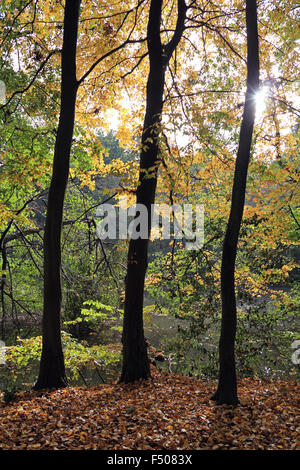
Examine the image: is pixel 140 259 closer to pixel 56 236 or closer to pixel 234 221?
pixel 56 236

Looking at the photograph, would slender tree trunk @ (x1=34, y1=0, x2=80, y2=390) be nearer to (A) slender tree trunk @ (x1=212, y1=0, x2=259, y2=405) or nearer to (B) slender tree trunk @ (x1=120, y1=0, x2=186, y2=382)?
(B) slender tree trunk @ (x1=120, y1=0, x2=186, y2=382)

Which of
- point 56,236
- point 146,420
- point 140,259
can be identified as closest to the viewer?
point 146,420

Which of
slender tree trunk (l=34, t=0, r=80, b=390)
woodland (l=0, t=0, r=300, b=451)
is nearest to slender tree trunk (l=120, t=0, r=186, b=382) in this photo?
woodland (l=0, t=0, r=300, b=451)

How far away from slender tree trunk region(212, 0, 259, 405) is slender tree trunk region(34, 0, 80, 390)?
2.86 meters

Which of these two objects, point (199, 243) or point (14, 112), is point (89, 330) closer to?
point (199, 243)

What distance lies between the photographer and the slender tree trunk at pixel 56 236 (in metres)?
5.61

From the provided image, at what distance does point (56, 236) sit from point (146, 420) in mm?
3266

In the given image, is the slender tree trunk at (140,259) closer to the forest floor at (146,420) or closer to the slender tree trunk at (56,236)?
the forest floor at (146,420)

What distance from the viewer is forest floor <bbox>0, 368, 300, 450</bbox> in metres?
3.73

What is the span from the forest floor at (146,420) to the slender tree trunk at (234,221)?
0.44 m

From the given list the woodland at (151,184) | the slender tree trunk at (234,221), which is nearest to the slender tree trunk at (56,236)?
the woodland at (151,184)

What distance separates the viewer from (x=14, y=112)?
6.57m

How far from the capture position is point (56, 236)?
5.79 metres

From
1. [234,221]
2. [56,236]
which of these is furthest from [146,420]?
[56,236]
